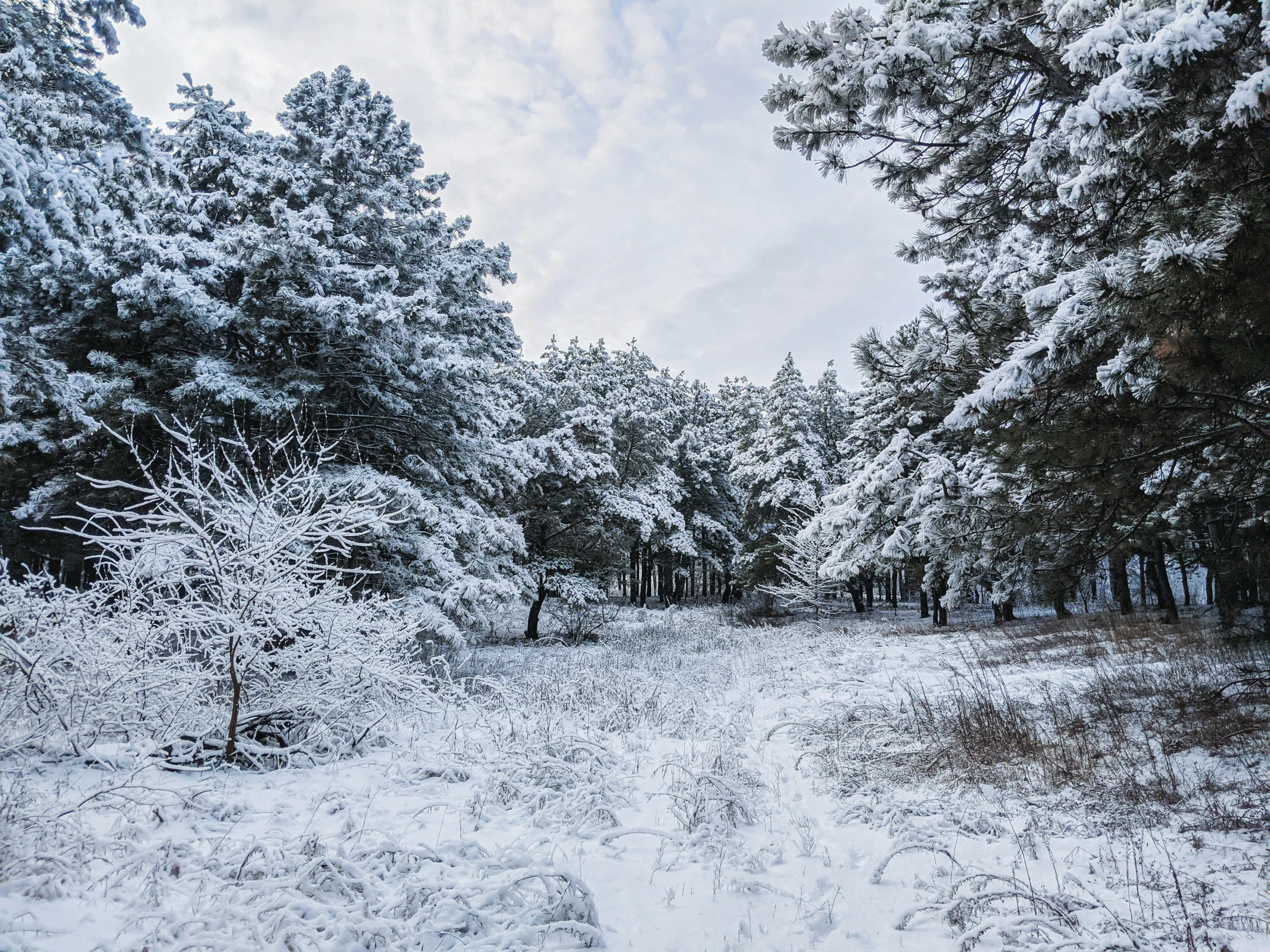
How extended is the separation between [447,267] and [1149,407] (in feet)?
38.3

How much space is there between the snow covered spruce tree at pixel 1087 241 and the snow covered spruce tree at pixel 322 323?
7.28 meters

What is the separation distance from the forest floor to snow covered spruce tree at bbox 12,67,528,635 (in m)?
4.57

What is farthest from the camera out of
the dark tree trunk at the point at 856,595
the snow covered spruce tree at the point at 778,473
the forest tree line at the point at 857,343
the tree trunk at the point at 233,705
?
the dark tree trunk at the point at 856,595

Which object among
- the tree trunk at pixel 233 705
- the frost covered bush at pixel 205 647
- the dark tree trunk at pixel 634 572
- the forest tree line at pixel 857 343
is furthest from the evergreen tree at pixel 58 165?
the dark tree trunk at pixel 634 572

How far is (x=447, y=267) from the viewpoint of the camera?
12.4 meters

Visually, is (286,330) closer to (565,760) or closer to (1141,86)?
(565,760)

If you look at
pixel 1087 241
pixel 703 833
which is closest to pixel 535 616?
pixel 703 833

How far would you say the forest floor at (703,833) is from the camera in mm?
2941

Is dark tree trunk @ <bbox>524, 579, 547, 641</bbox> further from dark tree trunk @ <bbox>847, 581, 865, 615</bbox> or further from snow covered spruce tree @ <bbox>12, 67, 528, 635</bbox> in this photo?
dark tree trunk @ <bbox>847, 581, 865, 615</bbox>

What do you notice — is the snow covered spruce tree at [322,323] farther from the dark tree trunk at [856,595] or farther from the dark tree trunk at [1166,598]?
the dark tree trunk at [856,595]

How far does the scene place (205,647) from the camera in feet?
18.0

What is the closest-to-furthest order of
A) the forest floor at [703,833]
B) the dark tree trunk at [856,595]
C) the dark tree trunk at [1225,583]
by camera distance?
the forest floor at [703,833], the dark tree trunk at [1225,583], the dark tree trunk at [856,595]

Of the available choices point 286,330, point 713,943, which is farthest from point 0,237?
point 713,943

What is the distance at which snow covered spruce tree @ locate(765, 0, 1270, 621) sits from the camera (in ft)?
10.00
